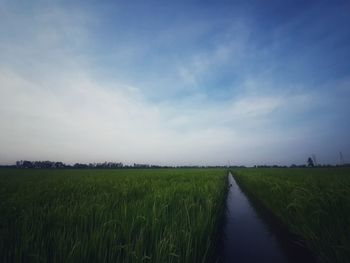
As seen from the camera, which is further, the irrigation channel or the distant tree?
the distant tree

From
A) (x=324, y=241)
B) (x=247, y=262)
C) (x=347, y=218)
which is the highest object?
(x=347, y=218)

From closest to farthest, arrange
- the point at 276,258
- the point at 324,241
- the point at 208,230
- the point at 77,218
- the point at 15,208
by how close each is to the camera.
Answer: the point at 324,241 < the point at 208,230 < the point at 77,218 < the point at 276,258 < the point at 15,208

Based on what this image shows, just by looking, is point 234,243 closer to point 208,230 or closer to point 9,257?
point 208,230

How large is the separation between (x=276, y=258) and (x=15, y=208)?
5.07 m

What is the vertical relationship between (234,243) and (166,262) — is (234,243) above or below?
below

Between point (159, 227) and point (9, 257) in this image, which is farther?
point (159, 227)

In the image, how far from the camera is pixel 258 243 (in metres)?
4.09

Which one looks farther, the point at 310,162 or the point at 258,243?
the point at 310,162

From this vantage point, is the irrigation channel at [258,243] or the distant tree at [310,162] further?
the distant tree at [310,162]

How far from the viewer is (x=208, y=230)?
2906 millimetres

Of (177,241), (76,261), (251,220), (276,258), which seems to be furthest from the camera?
(251,220)

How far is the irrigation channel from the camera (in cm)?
344

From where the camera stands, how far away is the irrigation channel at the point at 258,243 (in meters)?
3.44

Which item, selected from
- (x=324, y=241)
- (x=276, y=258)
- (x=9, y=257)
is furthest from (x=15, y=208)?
(x=324, y=241)
